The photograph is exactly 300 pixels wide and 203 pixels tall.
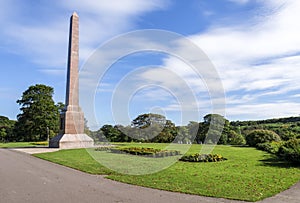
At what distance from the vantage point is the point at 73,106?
26.5 meters

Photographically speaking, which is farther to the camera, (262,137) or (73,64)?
(73,64)

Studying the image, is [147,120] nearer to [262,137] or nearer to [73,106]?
[73,106]

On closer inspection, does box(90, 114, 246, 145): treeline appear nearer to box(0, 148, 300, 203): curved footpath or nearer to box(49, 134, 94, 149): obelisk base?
box(49, 134, 94, 149): obelisk base

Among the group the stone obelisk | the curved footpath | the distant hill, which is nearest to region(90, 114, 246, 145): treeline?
the stone obelisk

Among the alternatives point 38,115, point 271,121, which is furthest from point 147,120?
point 271,121

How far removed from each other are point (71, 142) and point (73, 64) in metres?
7.75

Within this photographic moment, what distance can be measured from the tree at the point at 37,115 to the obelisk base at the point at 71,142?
19072 millimetres

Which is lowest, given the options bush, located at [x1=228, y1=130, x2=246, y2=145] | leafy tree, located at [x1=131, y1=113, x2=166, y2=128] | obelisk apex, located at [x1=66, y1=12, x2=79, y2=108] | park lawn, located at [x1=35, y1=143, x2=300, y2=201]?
park lawn, located at [x1=35, y1=143, x2=300, y2=201]

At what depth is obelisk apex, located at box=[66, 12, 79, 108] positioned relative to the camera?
26.3m

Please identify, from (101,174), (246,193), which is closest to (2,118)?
(101,174)

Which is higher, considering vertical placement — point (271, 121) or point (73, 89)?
point (73, 89)

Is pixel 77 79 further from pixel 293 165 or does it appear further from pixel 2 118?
pixel 2 118

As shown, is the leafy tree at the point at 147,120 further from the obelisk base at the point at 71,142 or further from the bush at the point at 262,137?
the bush at the point at 262,137

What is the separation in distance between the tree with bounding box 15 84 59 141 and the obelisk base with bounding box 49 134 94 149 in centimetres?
1907
